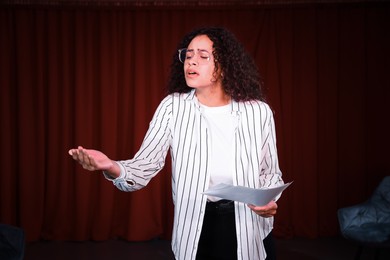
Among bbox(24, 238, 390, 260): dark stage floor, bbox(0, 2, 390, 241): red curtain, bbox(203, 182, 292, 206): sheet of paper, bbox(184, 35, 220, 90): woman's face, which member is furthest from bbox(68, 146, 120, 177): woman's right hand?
bbox(0, 2, 390, 241): red curtain

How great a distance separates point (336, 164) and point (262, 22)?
5.70 feet

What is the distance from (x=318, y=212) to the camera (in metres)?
4.14

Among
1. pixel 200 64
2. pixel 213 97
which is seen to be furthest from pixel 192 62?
pixel 213 97

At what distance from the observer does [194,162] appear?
137 cm

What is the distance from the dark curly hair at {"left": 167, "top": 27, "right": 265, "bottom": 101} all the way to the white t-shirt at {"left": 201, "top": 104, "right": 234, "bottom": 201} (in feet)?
0.35

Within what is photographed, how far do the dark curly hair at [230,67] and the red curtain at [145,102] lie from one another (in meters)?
2.57

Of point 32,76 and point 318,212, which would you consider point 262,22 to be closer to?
point 318,212

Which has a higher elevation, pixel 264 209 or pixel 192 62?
pixel 192 62

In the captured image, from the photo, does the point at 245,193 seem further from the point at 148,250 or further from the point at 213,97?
the point at 148,250

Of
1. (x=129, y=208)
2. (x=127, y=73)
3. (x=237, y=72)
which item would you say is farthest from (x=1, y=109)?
(x=237, y=72)

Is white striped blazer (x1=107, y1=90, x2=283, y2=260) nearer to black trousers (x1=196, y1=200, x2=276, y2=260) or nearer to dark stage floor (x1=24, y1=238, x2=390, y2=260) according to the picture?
black trousers (x1=196, y1=200, x2=276, y2=260)

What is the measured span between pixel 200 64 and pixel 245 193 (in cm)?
55

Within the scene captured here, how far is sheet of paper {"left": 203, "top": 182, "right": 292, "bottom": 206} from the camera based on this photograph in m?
1.17

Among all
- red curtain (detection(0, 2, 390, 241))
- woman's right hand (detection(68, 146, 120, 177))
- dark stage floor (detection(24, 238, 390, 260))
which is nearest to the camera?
woman's right hand (detection(68, 146, 120, 177))
